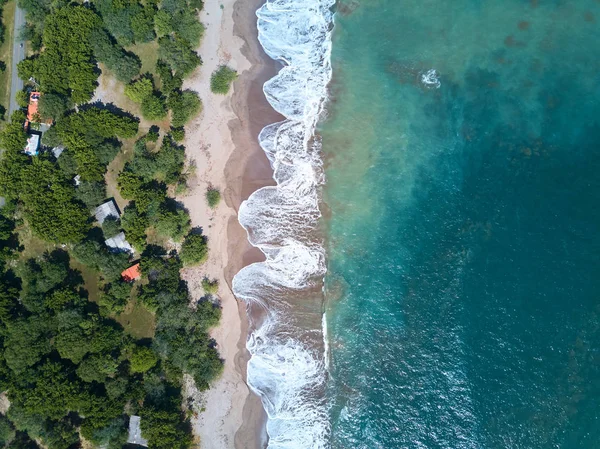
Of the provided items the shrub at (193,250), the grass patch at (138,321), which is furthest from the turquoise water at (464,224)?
the grass patch at (138,321)

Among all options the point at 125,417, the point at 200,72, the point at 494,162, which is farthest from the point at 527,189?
the point at 125,417

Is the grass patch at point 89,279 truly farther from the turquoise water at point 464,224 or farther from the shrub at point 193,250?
the turquoise water at point 464,224

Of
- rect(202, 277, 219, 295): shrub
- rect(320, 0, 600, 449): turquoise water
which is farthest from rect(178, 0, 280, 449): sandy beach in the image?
rect(320, 0, 600, 449): turquoise water

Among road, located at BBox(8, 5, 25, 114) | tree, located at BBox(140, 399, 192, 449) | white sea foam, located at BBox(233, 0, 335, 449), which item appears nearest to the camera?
tree, located at BBox(140, 399, 192, 449)

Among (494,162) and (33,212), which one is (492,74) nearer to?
(494,162)

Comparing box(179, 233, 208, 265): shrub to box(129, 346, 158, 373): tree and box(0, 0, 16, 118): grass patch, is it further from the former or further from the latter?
box(0, 0, 16, 118): grass patch

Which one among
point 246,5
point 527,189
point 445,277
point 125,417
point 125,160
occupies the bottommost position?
point 125,417

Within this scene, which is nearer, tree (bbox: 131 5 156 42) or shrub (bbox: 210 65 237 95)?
tree (bbox: 131 5 156 42)

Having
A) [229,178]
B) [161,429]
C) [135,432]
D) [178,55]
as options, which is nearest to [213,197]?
[229,178]
